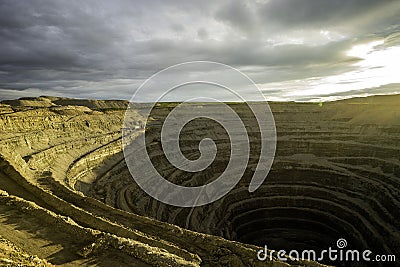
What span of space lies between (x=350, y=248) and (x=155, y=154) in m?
28.6

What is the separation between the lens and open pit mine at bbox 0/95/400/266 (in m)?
10.7

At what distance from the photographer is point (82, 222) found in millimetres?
13039

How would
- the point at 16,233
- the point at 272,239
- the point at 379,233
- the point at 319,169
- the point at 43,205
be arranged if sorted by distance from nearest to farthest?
the point at 16,233 < the point at 43,205 < the point at 379,233 < the point at 272,239 < the point at 319,169

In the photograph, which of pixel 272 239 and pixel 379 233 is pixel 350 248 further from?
pixel 272 239

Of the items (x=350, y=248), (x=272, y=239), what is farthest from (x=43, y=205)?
(x=350, y=248)

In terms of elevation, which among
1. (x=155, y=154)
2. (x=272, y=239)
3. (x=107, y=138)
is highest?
(x=107, y=138)

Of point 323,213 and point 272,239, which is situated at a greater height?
point 323,213

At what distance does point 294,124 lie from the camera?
6000 centimetres

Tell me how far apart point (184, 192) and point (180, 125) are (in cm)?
2317

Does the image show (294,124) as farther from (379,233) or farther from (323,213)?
(379,233)

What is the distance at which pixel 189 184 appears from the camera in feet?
118

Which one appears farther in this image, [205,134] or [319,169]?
[205,134]

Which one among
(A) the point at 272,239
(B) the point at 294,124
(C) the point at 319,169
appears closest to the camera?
(A) the point at 272,239

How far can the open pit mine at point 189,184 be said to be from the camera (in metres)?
10.7
